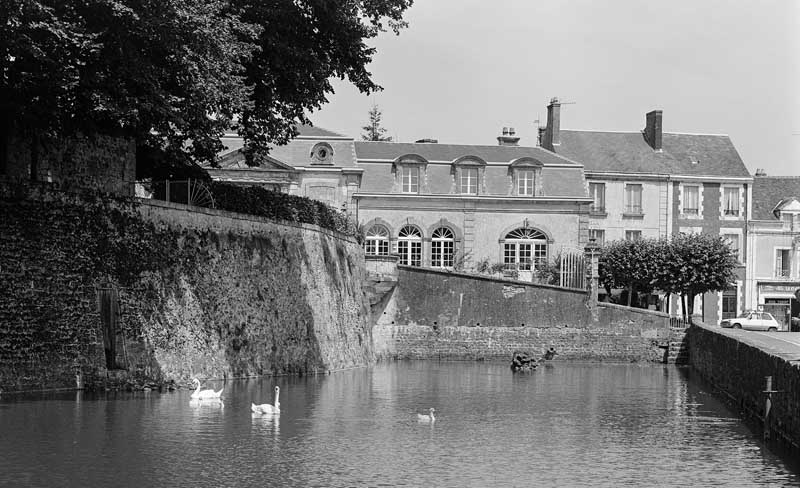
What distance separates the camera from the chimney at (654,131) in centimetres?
6353

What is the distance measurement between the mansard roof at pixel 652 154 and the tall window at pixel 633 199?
2.62 feet

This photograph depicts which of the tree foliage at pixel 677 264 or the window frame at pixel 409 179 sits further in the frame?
the window frame at pixel 409 179

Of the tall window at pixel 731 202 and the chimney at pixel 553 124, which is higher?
the chimney at pixel 553 124

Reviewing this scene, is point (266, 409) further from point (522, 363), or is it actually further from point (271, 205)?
point (522, 363)

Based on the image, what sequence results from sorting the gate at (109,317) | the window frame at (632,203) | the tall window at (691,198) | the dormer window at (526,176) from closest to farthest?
the gate at (109,317)
the dormer window at (526,176)
the window frame at (632,203)
the tall window at (691,198)

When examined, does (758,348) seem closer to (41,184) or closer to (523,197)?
(41,184)

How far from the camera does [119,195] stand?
87.8 feet

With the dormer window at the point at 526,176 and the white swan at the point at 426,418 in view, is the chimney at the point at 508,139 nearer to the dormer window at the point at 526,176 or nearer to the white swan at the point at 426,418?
the dormer window at the point at 526,176

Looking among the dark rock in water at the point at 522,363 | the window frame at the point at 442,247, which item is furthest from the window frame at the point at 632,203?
the dark rock in water at the point at 522,363

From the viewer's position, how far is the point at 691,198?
62.4 meters

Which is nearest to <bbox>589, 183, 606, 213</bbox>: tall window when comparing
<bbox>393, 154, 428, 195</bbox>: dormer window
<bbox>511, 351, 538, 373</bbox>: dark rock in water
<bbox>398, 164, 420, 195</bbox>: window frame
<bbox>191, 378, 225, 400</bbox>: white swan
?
<bbox>393, 154, 428, 195</bbox>: dormer window

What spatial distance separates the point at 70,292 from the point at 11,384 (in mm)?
2272

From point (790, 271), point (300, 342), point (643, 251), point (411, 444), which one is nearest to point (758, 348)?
point (411, 444)

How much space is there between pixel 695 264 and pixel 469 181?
10.4m
